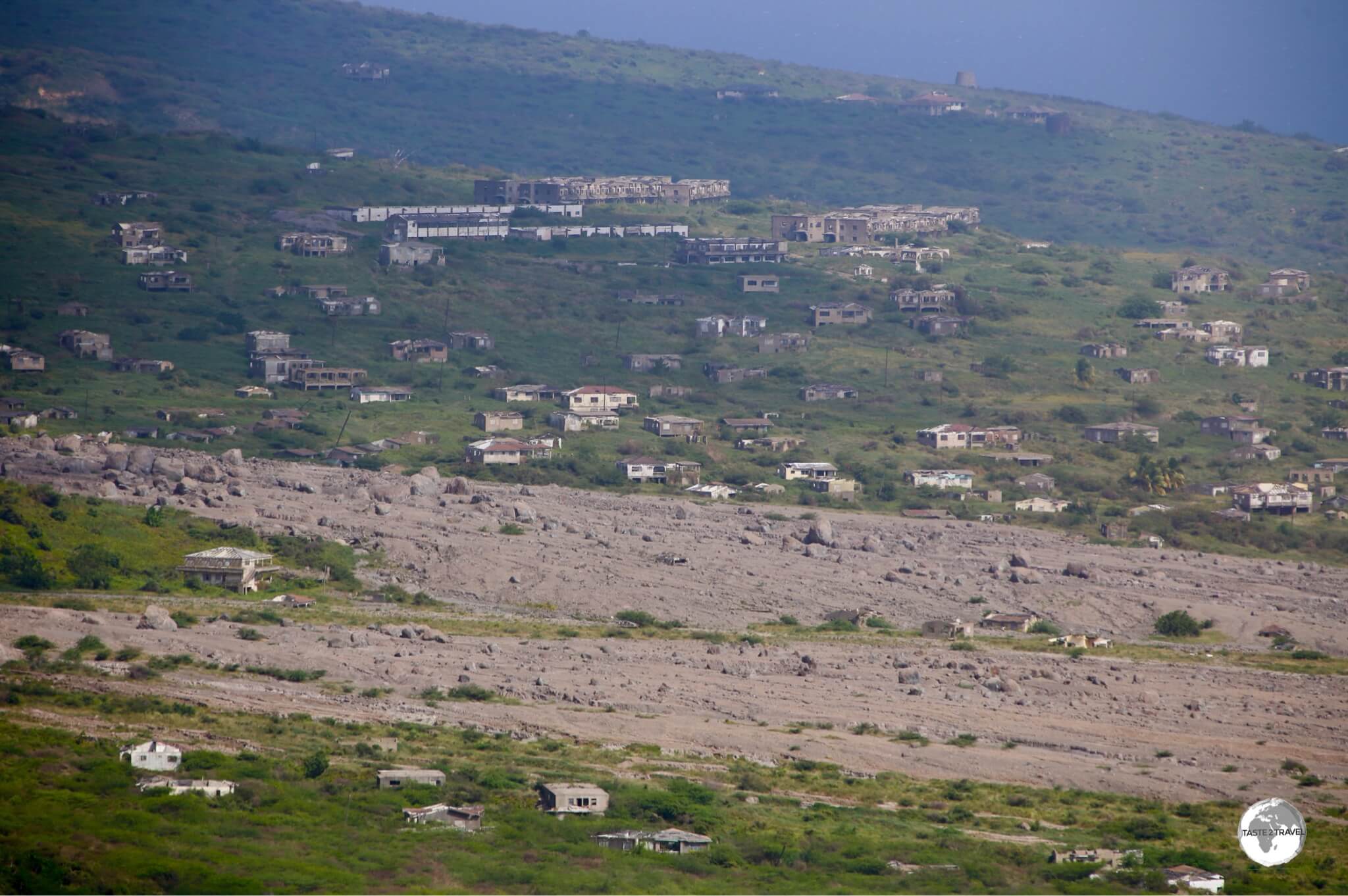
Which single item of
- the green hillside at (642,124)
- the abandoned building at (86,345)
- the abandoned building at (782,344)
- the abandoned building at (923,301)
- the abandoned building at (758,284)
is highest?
the green hillside at (642,124)

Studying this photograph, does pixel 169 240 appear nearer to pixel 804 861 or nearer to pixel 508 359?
pixel 508 359

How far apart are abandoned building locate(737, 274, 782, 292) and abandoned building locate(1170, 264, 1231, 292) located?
833 inches

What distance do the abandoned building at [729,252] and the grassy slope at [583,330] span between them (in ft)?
4.22

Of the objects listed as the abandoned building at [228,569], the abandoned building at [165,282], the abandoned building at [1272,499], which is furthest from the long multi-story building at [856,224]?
the abandoned building at [228,569]

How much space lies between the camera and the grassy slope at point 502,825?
2522 centimetres

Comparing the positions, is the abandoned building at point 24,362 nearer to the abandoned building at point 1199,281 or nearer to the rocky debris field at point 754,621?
the rocky debris field at point 754,621

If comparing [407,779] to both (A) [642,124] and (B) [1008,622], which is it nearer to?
(B) [1008,622]

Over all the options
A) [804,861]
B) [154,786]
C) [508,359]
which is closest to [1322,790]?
[804,861]

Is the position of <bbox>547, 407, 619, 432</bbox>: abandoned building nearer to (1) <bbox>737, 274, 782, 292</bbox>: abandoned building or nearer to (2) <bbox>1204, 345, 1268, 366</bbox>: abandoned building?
(1) <bbox>737, 274, 782, 292</bbox>: abandoned building

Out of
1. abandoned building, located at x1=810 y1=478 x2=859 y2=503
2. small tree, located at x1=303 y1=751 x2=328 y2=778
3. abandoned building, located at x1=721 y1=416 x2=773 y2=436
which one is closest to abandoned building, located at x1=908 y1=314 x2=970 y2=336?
abandoned building, located at x1=721 y1=416 x2=773 y2=436

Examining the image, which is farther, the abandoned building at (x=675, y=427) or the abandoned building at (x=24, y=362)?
the abandoned building at (x=675, y=427)

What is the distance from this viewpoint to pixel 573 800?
2822 cm

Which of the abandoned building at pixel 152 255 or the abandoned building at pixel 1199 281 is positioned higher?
the abandoned building at pixel 1199 281

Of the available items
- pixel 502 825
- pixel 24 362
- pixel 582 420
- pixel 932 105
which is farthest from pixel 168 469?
pixel 932 105
